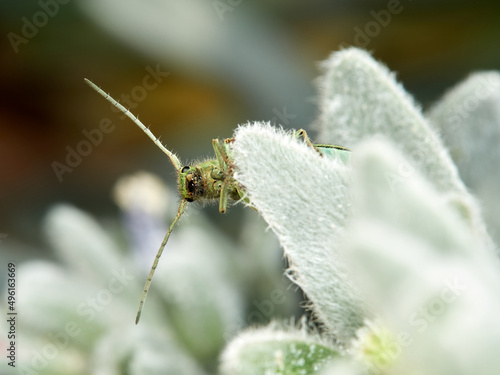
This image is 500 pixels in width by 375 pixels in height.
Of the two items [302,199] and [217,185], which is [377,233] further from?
[217,185]

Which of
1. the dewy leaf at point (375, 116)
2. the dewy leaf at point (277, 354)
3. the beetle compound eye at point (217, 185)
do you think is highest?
the dewy leaf at point (375, 116)

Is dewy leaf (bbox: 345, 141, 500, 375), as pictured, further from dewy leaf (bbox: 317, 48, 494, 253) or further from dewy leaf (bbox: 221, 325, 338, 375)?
dewy leaf (bbox: 317, 48, 494, 253)

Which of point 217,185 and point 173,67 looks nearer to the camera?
point 217,185

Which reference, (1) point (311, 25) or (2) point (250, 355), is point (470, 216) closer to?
(2) point (250, 355)

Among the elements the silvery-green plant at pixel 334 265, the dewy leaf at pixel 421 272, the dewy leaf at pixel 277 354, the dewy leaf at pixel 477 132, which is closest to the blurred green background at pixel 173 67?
the silvery-green plant at pixel 334 265

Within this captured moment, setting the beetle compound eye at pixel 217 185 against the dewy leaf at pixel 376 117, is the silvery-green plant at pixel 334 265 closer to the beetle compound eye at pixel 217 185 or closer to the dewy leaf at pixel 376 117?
the dewy leaf at pixel 376 117

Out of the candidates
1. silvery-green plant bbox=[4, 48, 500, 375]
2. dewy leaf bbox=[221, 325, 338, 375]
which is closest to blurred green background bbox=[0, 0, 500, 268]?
silvery-green plant bbox=[4, 48, 500, 375]

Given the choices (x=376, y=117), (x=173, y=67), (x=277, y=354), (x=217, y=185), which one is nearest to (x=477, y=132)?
(x=376, y=117)
